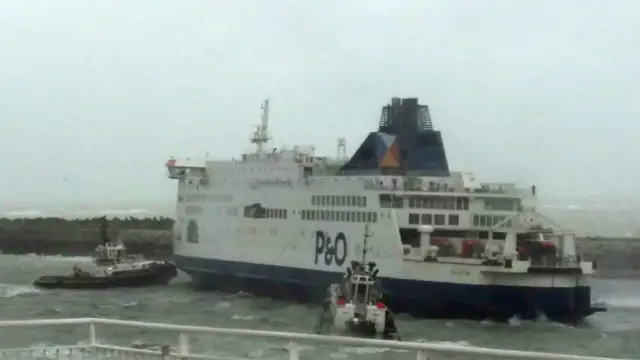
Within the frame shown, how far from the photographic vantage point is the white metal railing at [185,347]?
222 inches

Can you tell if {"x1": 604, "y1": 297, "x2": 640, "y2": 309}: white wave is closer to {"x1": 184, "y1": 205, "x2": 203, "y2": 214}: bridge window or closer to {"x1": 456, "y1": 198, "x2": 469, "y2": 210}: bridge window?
{"x1": 456, "y1": 198, "x2": 469, "y2": 210}: bridge window

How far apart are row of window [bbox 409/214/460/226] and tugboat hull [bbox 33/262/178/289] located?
12.6 m

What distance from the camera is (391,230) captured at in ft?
79.9

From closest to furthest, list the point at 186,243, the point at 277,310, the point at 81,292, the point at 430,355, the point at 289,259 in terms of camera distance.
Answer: the point at 430,355
the point at 277,310
the point at 289,259
the point at 81,292
the point at 186,243

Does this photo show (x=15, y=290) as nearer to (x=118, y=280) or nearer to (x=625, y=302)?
(x=118, y=280)

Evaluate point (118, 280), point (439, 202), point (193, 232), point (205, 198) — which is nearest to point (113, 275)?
point (118, 280)

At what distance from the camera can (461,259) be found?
22609mm

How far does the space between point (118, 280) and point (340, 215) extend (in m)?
10.3

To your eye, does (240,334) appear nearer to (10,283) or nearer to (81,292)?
(81,292)

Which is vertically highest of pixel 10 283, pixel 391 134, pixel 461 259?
pixel 391 134

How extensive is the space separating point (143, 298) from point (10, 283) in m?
8.50

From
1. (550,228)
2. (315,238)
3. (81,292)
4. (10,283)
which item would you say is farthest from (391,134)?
(10,283)

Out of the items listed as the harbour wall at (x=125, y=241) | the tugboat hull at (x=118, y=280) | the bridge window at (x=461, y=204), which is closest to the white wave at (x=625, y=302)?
the bridge window at (x=461, y=204)

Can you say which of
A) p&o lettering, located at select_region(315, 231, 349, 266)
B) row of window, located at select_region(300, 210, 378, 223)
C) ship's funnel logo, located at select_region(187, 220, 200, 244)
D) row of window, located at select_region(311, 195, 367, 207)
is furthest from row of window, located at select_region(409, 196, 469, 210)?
ship's funnel logo, located at select_region(187, 220, 200, 244)
